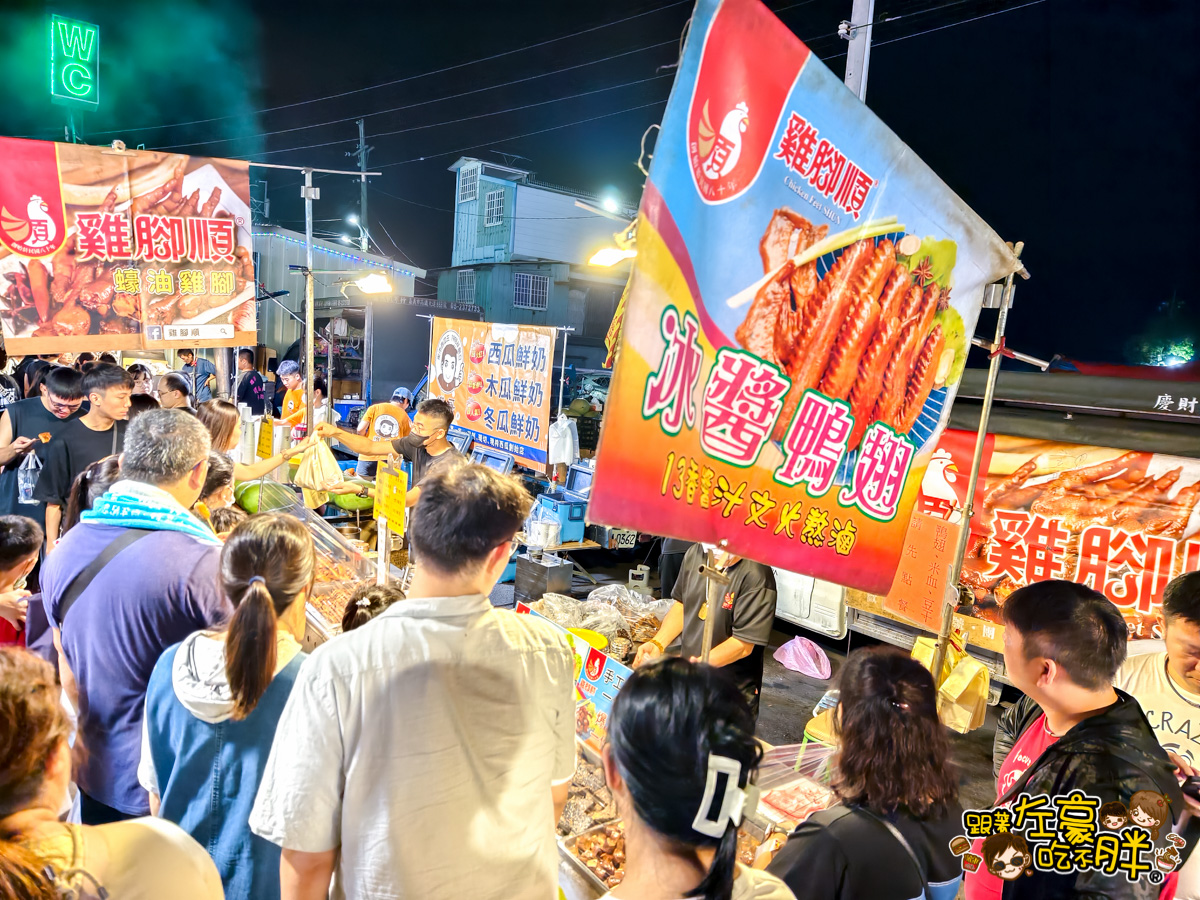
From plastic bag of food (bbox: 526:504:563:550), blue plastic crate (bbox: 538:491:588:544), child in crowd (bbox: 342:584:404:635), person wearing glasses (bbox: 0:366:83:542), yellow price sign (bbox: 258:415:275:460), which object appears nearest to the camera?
child in crowd (bbox: 342:584:404:635)

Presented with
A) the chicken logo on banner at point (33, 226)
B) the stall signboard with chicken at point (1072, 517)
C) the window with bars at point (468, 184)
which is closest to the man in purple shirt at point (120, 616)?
the chicken logo on banner at point (33, 226)

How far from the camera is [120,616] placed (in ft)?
7.87

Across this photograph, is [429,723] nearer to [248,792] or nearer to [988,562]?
[248,792]

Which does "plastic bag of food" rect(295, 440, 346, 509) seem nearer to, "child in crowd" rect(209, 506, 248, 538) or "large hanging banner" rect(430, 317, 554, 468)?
"child in crowd" rect(209, 506, 248, 538)

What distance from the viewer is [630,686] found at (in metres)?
1.37

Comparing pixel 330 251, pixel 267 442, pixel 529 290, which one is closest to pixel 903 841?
pixel 267 442

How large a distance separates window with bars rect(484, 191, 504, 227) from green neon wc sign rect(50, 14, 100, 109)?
1293 cm

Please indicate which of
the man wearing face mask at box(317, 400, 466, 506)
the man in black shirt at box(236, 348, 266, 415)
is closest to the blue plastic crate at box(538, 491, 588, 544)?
the man wearing face mask at box(317, 400, 466, 506)

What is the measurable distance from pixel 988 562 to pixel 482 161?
26586 mm

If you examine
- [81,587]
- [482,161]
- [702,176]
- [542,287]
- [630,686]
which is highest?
[482,161]

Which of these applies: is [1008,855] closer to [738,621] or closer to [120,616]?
[738,621]

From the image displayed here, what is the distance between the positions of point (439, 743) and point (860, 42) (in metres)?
7.44

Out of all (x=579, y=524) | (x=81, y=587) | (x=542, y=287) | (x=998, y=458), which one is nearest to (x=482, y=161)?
(x=542, y=287)

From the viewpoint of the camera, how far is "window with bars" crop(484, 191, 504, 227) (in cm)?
2747
